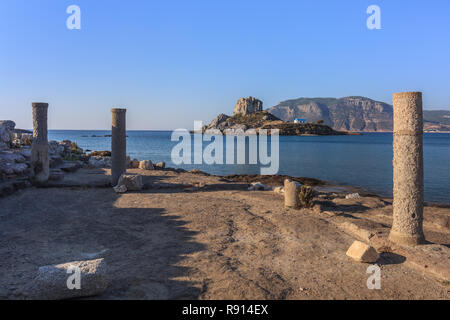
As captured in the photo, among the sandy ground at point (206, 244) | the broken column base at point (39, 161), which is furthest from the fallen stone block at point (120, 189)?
the broken column base at point (39, 161)

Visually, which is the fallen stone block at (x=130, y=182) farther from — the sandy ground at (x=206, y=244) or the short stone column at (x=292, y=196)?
the short stone column at (x=292, y=196)

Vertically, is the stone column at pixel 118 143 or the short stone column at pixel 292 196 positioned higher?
the stone column at pixel 118 143

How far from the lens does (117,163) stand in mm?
15414

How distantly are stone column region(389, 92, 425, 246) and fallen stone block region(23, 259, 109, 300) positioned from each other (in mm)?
6708

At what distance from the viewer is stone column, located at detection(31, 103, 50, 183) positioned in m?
14.8

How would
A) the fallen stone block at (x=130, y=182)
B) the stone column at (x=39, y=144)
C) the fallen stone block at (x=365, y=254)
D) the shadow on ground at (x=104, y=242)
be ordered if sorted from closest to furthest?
1. the shadow on ground at (x=104, y=242)
2. the fallen stone block at (x=365, y=254)
3. the fallen stone block at (x=130, y=182)
4. the stone column at (x=39, y=144)

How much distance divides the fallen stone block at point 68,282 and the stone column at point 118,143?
1063cm

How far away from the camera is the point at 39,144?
49.0 feet

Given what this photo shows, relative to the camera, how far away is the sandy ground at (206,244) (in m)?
5.48

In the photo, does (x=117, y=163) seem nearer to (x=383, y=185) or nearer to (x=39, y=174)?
(x=39, y=174)

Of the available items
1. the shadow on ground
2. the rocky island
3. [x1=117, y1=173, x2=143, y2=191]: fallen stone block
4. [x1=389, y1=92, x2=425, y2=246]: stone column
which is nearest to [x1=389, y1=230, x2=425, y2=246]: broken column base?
[x1=389, y1=92, x2=425, y2=246]: stone column

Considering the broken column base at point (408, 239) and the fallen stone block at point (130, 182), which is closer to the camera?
the broken column base at point (408, 239)

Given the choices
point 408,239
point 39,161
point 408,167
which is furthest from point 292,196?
point 39,161

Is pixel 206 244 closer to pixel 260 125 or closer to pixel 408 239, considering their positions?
pixel 408 239
